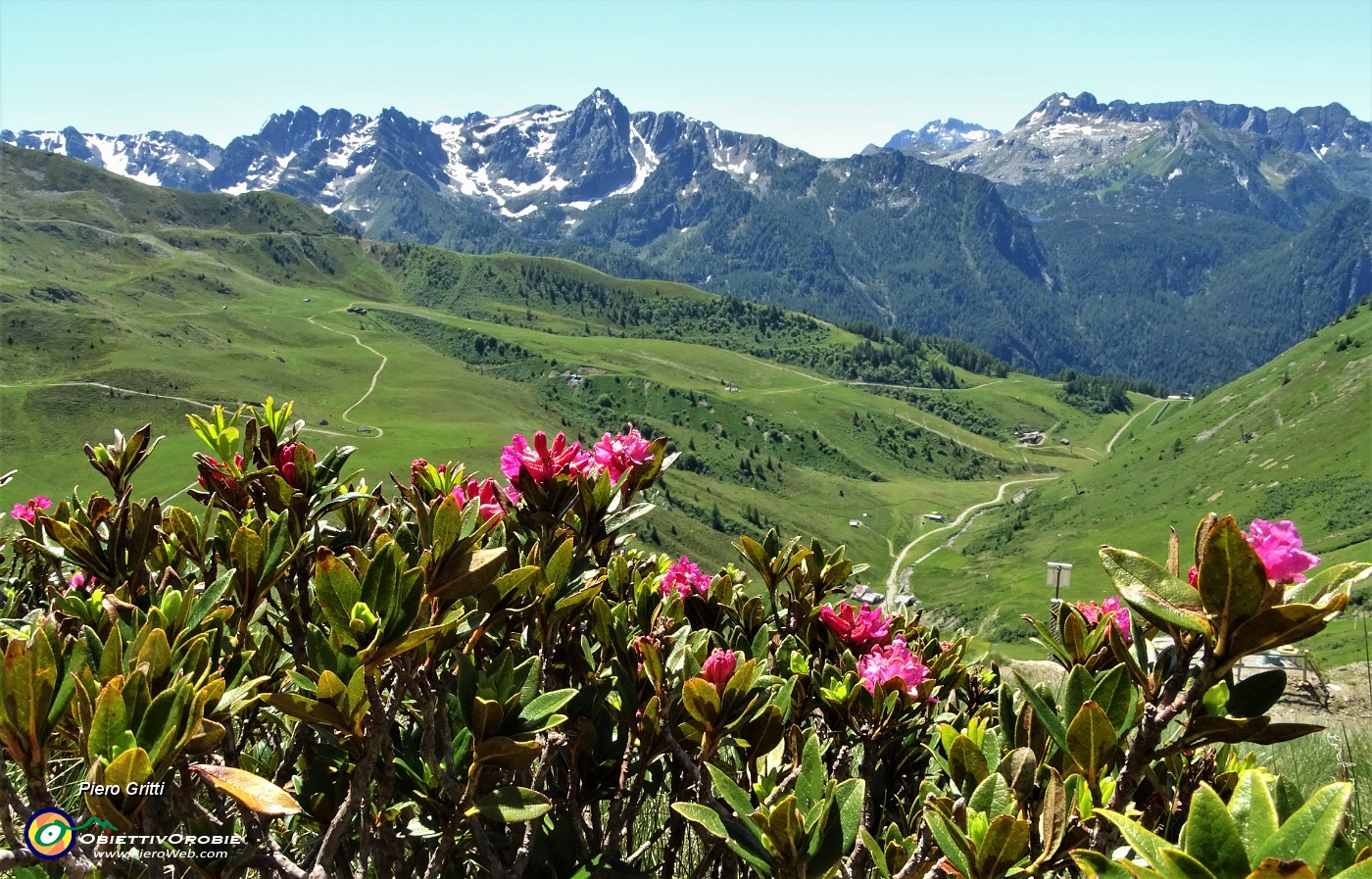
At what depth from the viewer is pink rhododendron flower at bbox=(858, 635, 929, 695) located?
133 inches

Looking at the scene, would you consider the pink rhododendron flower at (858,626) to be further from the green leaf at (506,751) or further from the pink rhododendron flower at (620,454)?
the green leaf at (506,751)

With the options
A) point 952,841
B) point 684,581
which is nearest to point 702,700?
point 952,841

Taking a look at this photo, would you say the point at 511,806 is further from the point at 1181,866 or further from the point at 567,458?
the point at 1181,866

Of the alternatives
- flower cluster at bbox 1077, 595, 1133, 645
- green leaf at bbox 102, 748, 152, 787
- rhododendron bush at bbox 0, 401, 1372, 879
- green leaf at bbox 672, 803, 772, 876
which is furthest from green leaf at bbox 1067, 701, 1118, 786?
green leaf at bbox 102, 748, 152, 787

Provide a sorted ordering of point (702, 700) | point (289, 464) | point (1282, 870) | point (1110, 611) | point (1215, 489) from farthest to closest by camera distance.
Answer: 1. point (1215, 489)
2. point (289, 464)
3. point (1110, 611)
4. point (702, 700)
5. point (1282, 870)

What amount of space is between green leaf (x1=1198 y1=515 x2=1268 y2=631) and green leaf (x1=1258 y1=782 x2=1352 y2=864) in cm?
38

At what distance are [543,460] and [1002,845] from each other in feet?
6.68

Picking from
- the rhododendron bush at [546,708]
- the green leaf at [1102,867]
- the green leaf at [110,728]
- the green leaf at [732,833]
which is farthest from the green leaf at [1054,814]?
the green leaf at [110,728]

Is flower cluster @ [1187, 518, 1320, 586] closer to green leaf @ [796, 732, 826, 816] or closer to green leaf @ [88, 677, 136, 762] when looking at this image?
green leaf @ [796, 732, 826, 816]

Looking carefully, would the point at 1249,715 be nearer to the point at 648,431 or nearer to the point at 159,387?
the point at 159,387

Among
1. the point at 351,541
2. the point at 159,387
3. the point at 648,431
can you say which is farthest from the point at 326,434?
the point at 351,541

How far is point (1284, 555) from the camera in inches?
73.9

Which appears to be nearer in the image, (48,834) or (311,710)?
(48,834)

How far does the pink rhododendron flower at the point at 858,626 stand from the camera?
4133mm
